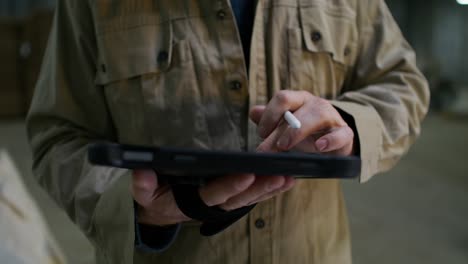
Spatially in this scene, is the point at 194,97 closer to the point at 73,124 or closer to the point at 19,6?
the point at 73,124

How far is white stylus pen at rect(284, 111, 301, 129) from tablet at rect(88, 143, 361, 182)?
0.11 m


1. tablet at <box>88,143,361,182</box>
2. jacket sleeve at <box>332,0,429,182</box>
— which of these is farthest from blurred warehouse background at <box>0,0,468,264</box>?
tablet at <box>88,143,361,182</box>

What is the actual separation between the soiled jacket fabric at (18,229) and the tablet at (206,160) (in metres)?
0.85

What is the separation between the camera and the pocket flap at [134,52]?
2.57 ft

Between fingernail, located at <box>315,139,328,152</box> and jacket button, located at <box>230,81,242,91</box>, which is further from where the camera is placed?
jacket button, located at <box>230,81,242,91</box>

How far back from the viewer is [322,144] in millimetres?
625

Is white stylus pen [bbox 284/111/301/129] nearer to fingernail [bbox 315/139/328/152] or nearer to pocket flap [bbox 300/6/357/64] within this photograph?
fingernail [bbox 315/139/328/152]

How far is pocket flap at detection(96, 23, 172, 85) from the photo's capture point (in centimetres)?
78

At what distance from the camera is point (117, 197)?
0.70 metres

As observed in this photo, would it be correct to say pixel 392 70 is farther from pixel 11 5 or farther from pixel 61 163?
pixel 11 5

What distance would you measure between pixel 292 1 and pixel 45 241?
116cm

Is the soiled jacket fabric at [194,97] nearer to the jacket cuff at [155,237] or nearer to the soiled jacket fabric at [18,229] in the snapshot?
the jacket cuff at [155,237]

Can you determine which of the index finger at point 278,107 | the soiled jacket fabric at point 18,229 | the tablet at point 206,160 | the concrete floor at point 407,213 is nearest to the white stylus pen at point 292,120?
the index finger at point 278,107

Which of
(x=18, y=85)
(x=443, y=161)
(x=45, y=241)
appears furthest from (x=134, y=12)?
(x=18, y=85)
